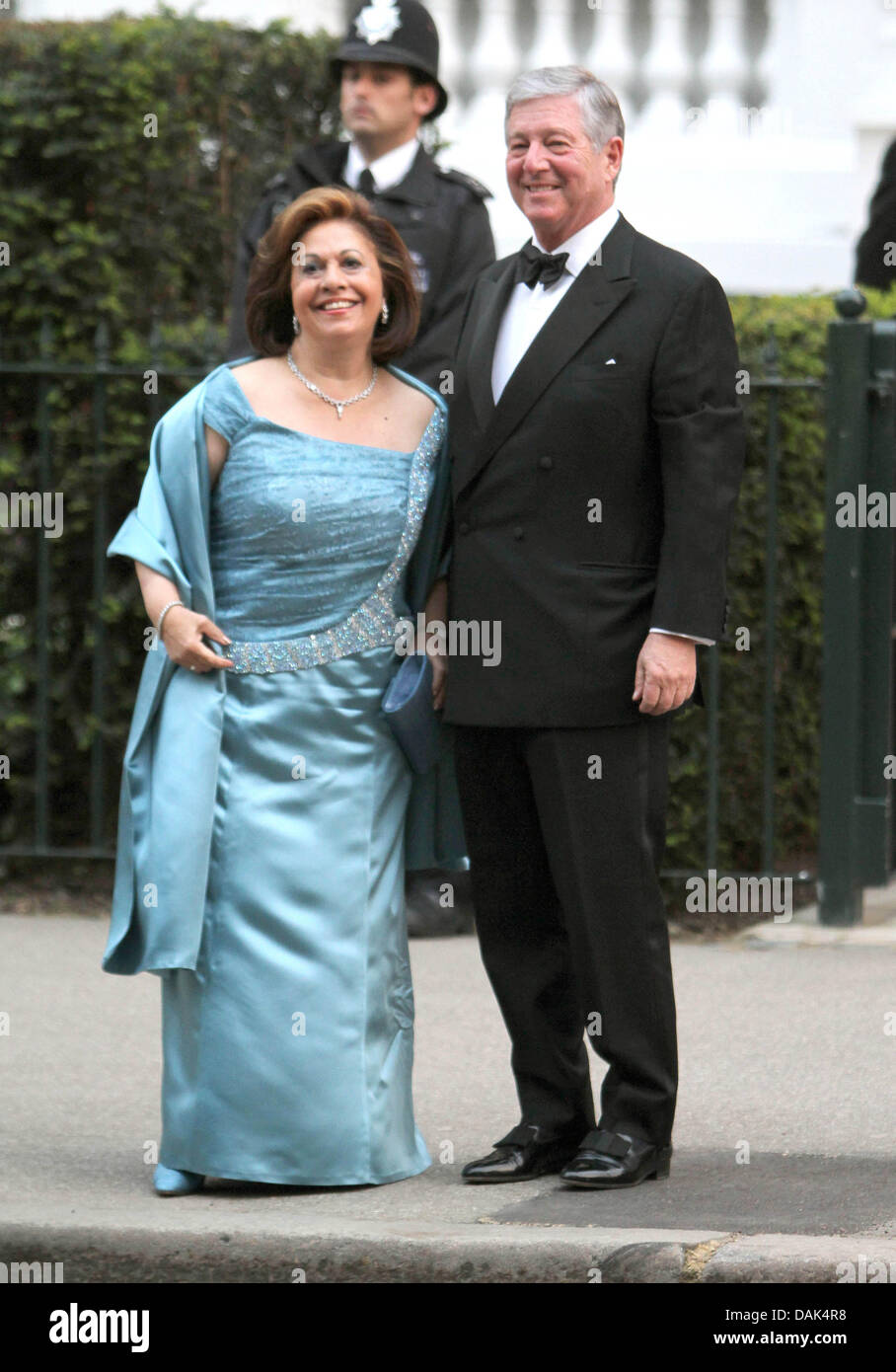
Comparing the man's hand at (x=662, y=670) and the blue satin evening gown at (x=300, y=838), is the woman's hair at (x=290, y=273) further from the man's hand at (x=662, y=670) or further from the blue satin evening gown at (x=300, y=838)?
the man's hand at (x=662, y=670)

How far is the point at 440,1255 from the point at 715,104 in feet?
27.0

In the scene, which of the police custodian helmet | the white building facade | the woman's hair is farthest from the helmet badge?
the white building facade

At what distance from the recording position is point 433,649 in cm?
486

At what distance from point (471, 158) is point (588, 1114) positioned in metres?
7.32

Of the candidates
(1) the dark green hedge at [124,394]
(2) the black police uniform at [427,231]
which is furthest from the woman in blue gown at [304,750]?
(1) the dark green hedge at [124,394]

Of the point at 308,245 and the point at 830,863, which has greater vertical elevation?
the point at 308,245

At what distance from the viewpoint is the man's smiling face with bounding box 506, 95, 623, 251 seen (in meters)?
4.55

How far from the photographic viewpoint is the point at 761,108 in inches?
455

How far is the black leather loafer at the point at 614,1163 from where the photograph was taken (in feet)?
15.1

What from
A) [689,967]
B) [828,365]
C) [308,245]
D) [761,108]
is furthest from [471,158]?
[308,245]

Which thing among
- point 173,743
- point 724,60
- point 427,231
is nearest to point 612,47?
point 724,60

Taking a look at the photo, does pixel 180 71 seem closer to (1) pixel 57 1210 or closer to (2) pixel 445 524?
(2) pixel 445 524

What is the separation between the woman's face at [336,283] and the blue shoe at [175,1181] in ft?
5.28

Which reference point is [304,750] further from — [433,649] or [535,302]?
[535,302]
